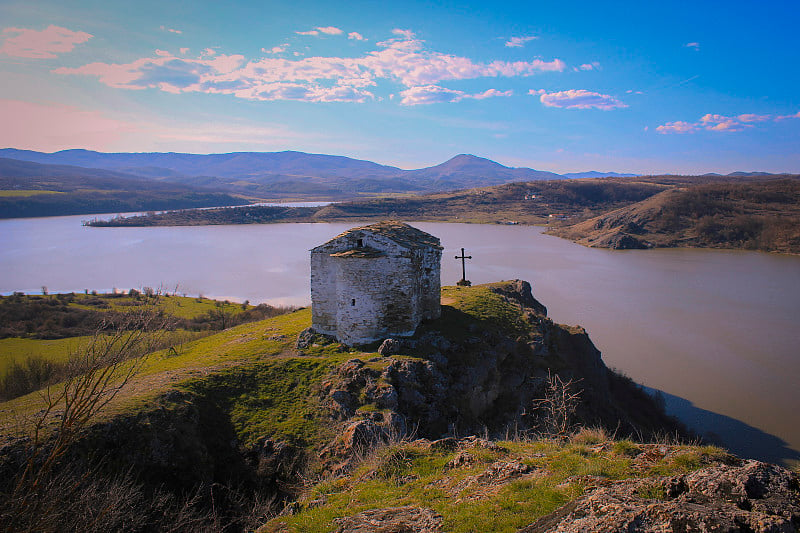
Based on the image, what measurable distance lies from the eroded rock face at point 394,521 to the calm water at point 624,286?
403 centimetres

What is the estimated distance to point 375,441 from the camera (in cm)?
1008

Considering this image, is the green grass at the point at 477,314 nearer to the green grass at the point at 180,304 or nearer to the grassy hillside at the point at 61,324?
the grassy hillside at the point at 61,324

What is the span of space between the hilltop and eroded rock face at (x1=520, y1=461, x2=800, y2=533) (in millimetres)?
33

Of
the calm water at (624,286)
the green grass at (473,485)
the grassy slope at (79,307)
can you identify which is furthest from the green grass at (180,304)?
the green grass at (473,485)

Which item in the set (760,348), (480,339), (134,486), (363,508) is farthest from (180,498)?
(760,348)

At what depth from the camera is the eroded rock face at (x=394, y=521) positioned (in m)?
5.46

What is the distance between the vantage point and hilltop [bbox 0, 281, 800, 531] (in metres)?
5.74

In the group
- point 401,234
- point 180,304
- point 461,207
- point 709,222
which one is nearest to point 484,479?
point 401,234

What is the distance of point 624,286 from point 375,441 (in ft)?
132

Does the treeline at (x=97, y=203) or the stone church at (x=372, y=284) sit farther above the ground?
the treeline at (x=97, y=203)

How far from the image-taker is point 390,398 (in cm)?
1170

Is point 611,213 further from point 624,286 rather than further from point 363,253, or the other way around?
point 363,253

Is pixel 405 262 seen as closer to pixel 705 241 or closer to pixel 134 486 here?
pixel 134 486

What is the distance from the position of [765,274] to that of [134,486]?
62.4 meters
